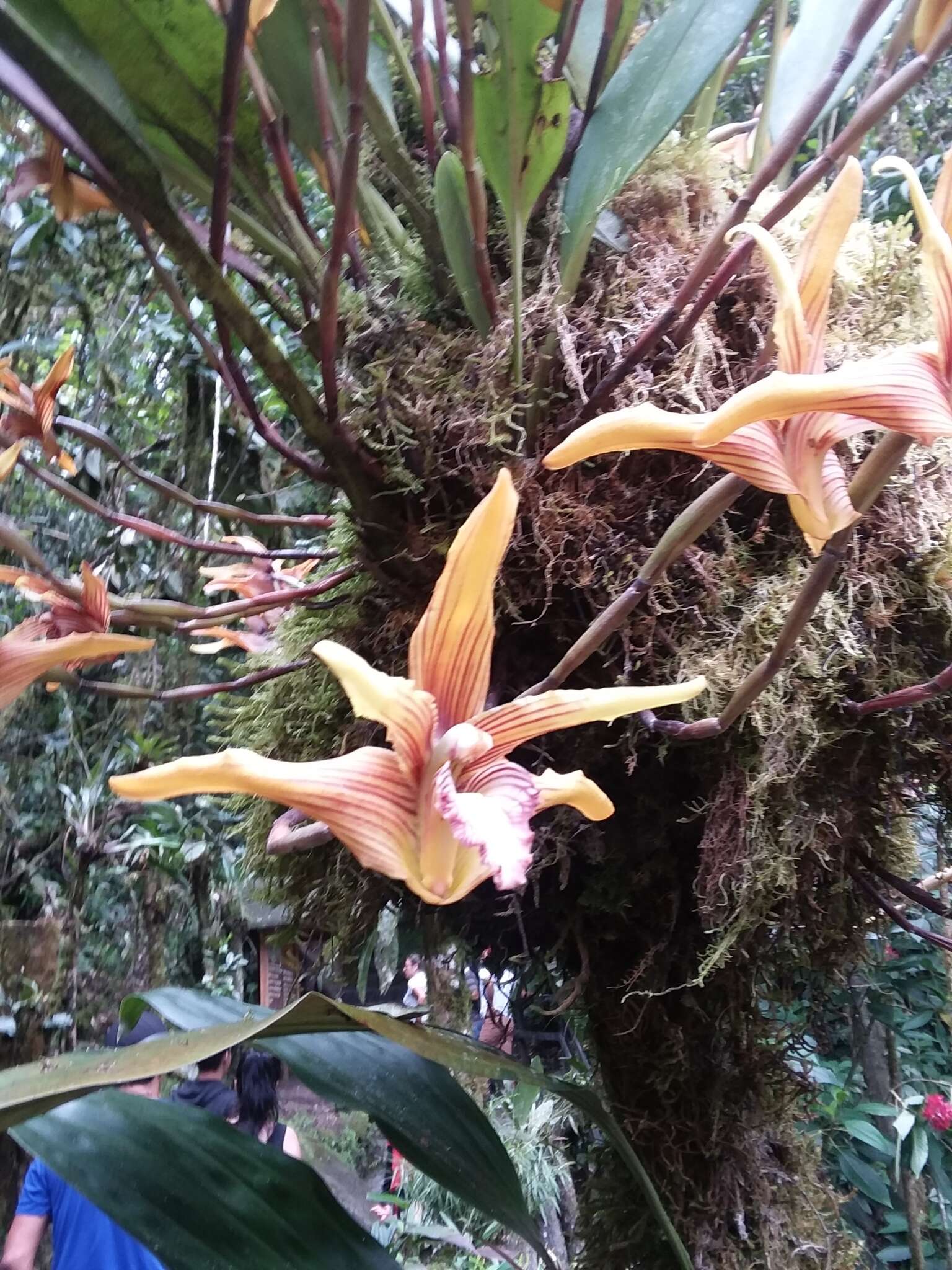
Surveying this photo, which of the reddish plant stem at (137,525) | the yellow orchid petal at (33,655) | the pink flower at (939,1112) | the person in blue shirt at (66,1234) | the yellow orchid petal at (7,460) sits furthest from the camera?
the pink flower at (939,1112)

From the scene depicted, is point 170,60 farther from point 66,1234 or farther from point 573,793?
point 66,1234

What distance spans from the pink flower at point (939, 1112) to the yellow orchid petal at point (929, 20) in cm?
159

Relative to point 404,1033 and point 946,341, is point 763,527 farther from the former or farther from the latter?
point 404,1033

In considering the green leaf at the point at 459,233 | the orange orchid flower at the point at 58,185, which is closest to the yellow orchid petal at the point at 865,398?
the green leaf at the point at 459,233

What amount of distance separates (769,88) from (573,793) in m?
0.69

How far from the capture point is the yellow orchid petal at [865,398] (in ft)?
0.94

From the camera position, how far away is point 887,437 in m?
0.32

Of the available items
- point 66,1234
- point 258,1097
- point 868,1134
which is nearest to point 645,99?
point 66,1234

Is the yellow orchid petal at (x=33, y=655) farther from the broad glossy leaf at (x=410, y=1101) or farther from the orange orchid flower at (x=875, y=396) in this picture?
the orange orchid flower at (x=875, y=396)

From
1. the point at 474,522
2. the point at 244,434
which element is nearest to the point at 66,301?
the point at 244,434

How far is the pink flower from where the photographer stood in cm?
139

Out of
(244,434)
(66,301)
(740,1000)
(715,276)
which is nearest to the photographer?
(715,276)

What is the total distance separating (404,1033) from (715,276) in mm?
467

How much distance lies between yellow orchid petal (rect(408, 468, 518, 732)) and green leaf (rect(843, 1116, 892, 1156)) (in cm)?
168
